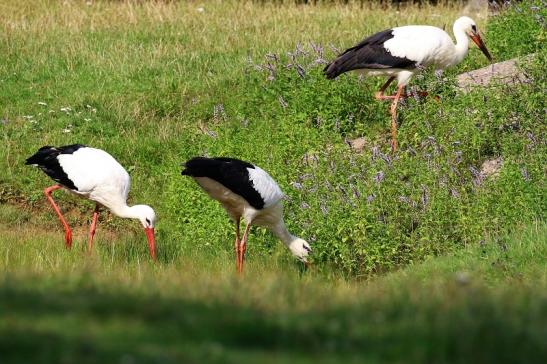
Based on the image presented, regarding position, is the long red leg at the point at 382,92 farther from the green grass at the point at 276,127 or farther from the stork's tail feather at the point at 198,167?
the stork's tail feather at the point at 198,167

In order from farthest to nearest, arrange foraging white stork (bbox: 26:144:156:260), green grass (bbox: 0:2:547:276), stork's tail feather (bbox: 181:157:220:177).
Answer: foraging white stork (bbox: 26:144:156:260) → green grass (bbox: 0:2:547:276) → stork's tail feather (bbox: 181:157:220:177)

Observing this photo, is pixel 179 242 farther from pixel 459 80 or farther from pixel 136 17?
pixel 136 17

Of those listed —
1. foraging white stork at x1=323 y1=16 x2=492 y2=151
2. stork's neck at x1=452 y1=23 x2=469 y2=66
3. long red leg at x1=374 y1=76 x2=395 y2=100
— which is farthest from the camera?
stork's neck at x1=452 y1=23 x2=469 y2=66

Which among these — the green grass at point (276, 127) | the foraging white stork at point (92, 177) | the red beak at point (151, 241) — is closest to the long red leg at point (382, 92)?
the green grass at point (276, 127)

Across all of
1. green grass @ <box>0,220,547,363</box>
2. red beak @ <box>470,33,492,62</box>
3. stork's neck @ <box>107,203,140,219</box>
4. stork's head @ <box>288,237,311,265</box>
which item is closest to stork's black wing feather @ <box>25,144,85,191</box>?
stork's neck @ <box>107,203,140,219</box>

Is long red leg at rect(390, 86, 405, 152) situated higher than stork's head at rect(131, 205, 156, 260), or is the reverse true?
long red leg at rect(390, 86, 405, 152)

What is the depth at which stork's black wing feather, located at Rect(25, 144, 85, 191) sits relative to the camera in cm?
1145

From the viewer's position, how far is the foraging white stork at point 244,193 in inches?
396

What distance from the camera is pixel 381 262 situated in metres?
10.4

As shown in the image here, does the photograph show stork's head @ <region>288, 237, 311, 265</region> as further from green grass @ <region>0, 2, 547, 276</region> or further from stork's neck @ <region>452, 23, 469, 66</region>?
stork's neck @ <region>452, 23, 469, 66</region>

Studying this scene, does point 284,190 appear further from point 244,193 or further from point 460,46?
point 460,46

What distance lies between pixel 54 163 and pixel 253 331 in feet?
23.4

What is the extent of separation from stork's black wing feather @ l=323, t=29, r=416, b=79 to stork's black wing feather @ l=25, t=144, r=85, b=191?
327 centimetres

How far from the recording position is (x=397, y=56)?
13.6m
